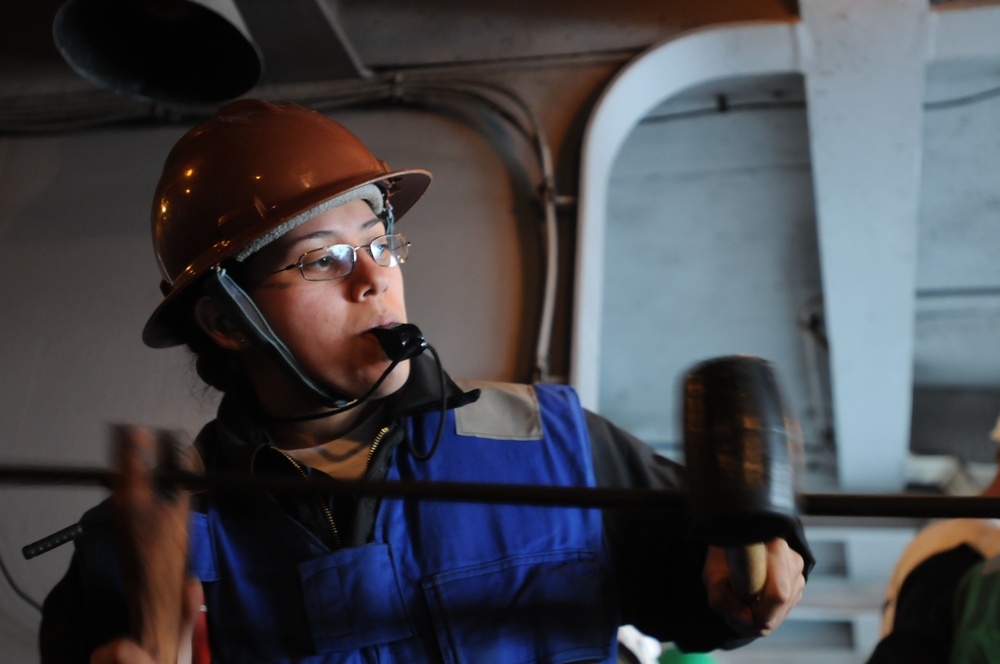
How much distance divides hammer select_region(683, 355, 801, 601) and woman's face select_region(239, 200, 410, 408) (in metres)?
0.46

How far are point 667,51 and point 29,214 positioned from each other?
1519 millimetres

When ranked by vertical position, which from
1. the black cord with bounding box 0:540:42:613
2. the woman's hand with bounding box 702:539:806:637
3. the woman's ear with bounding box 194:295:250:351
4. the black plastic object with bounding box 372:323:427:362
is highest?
the woman's ear with bounding box 194:295:250:351

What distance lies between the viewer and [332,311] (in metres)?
1.12

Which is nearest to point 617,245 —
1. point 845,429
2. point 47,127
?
point 845,429

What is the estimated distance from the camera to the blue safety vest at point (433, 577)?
39.8 inches

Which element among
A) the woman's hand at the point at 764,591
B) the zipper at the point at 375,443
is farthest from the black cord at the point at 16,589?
the woman's hand at the point at 764,591

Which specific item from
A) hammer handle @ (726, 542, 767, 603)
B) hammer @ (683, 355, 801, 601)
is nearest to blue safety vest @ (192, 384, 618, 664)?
hammer handle @ (726, 542, 767, 603)

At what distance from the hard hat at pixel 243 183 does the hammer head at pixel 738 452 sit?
59cm

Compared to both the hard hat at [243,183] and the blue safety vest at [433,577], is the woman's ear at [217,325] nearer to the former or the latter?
the hard hat at [243,183]

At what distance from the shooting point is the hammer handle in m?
0.83

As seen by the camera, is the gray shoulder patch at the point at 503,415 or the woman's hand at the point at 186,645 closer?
the woman's hand at the point at 186,645

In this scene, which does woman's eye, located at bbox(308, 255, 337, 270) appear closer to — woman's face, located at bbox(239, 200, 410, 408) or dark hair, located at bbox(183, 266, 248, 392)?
woman's face, located at bbox(239, 200, 410, 408)

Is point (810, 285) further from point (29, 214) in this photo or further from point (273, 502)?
point (273, 502)

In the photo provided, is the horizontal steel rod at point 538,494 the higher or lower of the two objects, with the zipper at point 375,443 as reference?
lower
